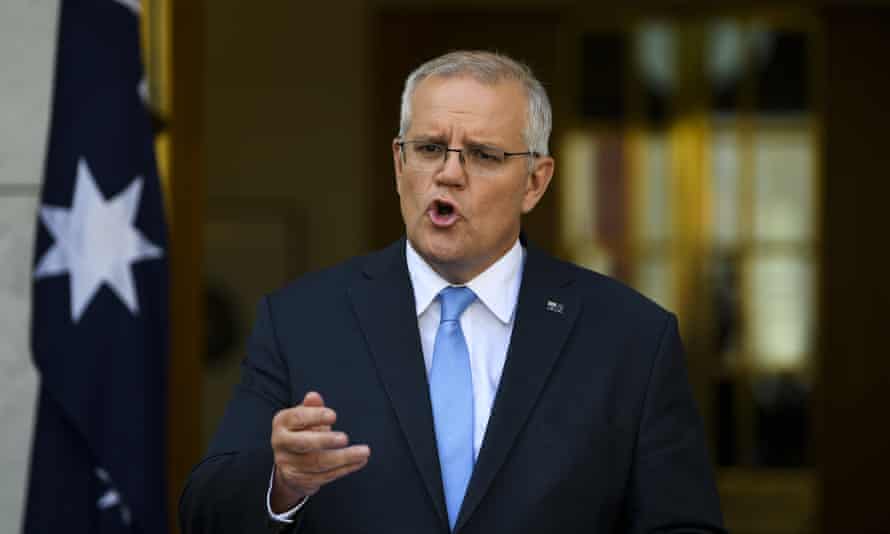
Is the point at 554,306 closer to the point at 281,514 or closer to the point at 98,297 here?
the point at 281,514

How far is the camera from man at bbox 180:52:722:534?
71.6 inches

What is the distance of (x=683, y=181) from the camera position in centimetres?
685

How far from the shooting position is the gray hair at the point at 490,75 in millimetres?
1857

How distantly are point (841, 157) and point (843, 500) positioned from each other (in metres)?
1.76

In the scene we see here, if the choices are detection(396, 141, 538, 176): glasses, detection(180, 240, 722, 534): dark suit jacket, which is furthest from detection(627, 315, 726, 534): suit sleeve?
detection(396, 141, 538, 176): glasses

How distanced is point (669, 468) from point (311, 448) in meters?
0.60

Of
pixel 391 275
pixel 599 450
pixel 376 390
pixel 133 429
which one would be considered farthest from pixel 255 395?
pixel 133 429

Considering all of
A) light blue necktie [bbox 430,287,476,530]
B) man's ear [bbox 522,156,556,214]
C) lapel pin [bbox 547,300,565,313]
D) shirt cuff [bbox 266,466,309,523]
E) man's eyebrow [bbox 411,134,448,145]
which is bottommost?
shirt cuff [bbox 266,466,309,523]

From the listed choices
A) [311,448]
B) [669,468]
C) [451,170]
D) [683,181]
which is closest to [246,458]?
[311,448]

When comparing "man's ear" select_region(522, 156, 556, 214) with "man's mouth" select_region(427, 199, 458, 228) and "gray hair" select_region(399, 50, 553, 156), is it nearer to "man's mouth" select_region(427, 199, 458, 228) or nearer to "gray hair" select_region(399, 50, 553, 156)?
"gray hair" select_region(399, 50, 553, 156)

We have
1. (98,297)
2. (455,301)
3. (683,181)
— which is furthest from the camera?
(683,181)

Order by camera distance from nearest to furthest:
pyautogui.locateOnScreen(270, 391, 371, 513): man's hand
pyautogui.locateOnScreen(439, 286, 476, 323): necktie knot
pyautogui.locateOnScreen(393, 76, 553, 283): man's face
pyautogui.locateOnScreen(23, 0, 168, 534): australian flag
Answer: pyautogui.locateOnScreen(270, 391, 371, 513): man's hand < pyautogui.locateOnScreen(393, 76, 553, 283): man's face < pyautogui.locateOnScreen(439, 286, 476, 323): necktie knot < pyautogui.locateOnScreen(23, 0, 168, 534): australian flag

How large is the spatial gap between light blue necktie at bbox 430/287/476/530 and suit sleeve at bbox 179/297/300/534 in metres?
0.23

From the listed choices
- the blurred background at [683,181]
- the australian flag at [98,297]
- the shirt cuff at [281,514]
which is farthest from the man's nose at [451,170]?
the blurred background at [683,181]
